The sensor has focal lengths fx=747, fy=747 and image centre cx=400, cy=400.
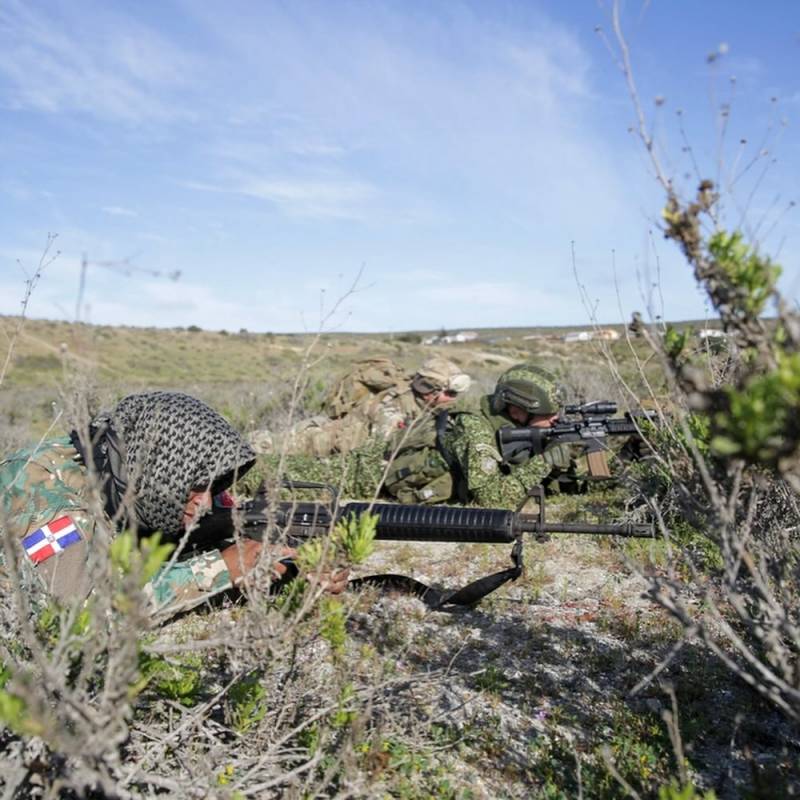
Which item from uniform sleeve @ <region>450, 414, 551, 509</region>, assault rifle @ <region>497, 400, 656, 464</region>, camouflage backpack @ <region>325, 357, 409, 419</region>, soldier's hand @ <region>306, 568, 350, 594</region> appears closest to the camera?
soldier's hand @ <region>306, 568, 350, 594</region>

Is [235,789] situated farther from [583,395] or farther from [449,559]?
[583,395]

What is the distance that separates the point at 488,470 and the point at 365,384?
4191 millimetres

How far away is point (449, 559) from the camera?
5.39m

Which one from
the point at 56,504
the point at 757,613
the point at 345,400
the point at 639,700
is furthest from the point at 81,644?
the point at 345,400

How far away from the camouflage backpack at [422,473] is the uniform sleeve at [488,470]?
0.37 meters

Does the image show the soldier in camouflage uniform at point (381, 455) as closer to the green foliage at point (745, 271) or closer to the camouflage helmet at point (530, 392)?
the camouflage helmet at point (530, 392)

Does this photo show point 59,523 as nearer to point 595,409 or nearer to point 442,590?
point 442,590

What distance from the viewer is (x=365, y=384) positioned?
1035 centimetres

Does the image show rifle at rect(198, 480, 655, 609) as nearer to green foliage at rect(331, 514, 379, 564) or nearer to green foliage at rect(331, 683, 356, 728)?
green foliage at rect(331, 683, 356, 728)

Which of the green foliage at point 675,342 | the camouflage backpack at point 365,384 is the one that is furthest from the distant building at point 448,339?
the green foliage at point 675,342

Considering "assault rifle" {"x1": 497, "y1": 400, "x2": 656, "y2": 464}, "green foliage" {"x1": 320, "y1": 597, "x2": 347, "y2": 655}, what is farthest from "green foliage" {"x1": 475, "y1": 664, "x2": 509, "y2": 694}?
"assault rifle" {"x1": 497, "y1": 400, "x2": 656, "y2": 464}

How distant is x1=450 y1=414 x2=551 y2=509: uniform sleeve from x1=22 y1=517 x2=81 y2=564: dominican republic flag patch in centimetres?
385

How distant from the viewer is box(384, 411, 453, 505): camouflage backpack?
278 inches

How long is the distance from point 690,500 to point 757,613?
1.44 m
